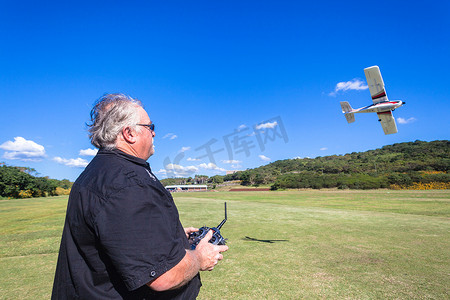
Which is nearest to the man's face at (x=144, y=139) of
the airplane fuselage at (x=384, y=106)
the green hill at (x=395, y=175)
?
the airplane fuselage at (x=384, y=106)

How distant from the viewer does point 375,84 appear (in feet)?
42.0

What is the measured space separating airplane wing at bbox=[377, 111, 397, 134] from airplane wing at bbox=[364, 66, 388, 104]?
3.07 ft

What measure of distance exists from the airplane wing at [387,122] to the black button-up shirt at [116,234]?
15.3 m

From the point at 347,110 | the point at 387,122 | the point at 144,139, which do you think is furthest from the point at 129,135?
the point at 347,110

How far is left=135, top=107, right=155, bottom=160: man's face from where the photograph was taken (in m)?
1.80

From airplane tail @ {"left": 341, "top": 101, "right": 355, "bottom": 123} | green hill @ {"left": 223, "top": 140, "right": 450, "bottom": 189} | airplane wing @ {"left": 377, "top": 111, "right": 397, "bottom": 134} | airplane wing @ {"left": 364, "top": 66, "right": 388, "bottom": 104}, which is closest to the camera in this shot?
airplane wing @ {"left": 364, "top": 66, "right": 388, "bottom": 104}

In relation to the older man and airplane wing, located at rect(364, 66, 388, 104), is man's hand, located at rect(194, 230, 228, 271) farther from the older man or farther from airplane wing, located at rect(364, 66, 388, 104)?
airplane wing, located at rect(364, 66, 388, 104)

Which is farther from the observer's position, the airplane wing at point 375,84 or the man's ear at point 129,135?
the airplane wing at point 375,84

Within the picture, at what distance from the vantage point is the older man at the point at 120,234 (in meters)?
1.26

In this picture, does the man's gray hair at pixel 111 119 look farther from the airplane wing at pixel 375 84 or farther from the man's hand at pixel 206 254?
the airplane wing at pixel 375 84

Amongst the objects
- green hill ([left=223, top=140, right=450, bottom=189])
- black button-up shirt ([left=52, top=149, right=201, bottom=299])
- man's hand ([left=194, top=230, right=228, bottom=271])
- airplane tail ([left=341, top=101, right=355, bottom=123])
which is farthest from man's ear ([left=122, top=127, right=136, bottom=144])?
green hill ([left=223, top=140, right=450, bottom=189])

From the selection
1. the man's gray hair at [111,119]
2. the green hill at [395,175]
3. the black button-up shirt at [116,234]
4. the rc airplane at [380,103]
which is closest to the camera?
the black button-up shirt at [116,234]

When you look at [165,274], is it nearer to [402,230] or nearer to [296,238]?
[296,238]

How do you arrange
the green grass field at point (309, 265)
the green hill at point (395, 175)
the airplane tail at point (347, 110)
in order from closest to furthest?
the green grass field at point (309, 265), the airplane tail at point (347, 110), the green hill at point (395, 175)
